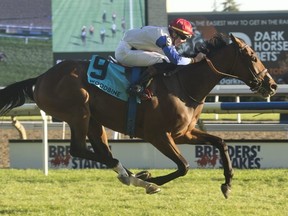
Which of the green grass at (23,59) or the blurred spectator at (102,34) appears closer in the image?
the blurred spectator at (102,34)

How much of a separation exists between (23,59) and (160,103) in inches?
798

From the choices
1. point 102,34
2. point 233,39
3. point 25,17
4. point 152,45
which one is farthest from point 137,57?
point 25,17

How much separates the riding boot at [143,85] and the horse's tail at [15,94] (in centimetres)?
116

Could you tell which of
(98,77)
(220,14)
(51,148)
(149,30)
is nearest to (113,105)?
(98,77)

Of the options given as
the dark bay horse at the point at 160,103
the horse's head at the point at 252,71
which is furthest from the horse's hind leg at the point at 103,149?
the horse's head at the point at 252,71

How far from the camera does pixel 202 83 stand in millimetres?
6453

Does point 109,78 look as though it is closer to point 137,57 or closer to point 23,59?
point 137,57

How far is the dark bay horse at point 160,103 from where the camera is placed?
246 inches

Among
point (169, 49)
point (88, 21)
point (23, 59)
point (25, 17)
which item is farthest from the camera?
point (25, 17)

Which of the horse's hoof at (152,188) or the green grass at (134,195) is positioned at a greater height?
Result: the horse's hoof at (152,188)

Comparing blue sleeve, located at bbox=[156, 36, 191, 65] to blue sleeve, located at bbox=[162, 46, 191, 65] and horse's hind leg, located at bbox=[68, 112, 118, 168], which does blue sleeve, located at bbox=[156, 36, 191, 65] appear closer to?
blue sleeve, located at bbox=[162, 46, 191, 65]

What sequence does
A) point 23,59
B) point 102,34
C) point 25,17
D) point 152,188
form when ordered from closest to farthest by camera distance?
1. point 152,188
2. point 102,34
3. point 23,59
4. point 25,17

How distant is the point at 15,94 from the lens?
6.99 metres

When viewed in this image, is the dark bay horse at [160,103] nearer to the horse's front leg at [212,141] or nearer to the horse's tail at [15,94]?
the horse's front leg at [212,141]
